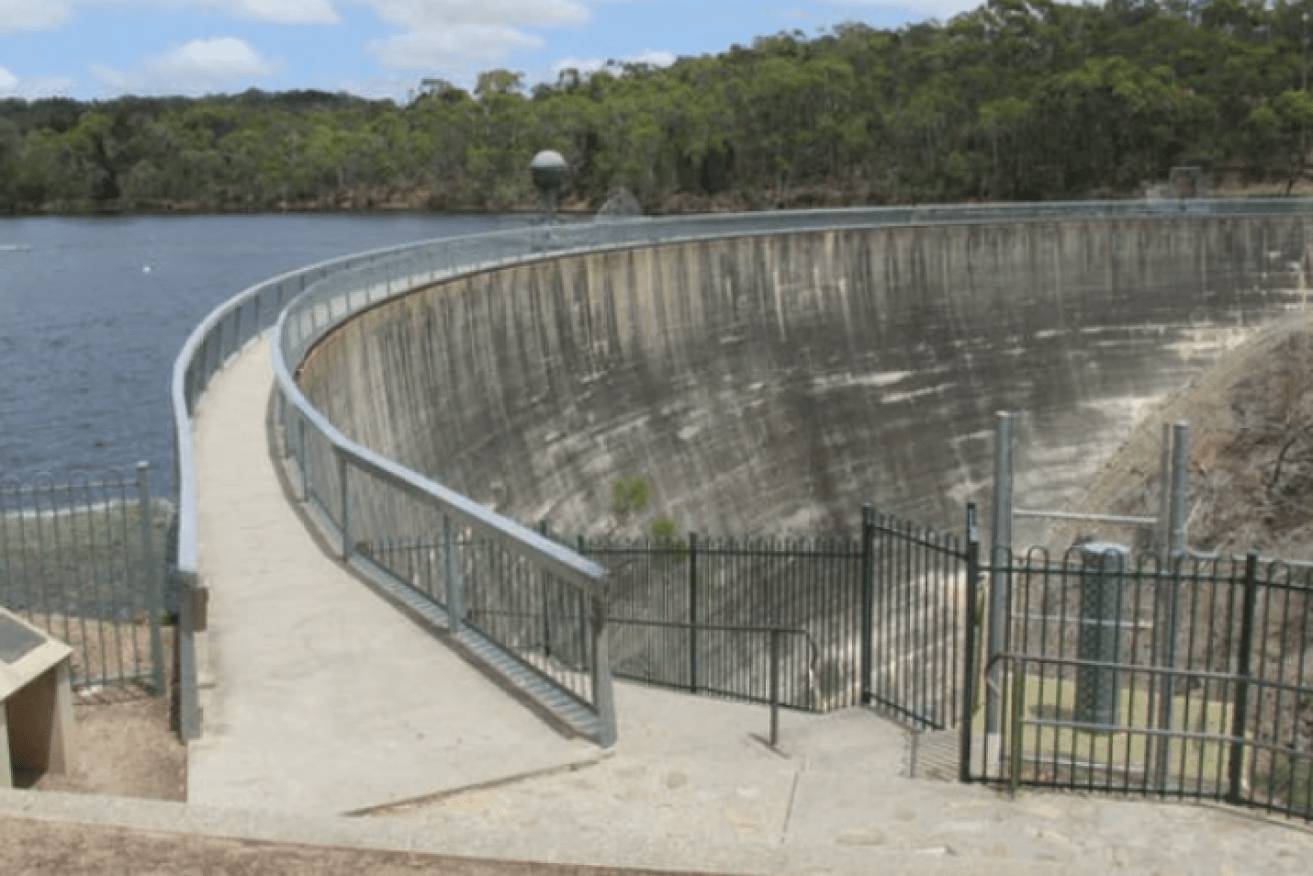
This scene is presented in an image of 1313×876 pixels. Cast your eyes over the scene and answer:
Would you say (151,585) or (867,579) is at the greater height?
(151,585)

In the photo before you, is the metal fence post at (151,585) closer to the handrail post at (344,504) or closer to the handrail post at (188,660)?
the handrail post at (188,660)

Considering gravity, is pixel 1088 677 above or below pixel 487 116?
below

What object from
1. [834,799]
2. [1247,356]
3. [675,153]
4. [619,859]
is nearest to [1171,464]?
[834,799]

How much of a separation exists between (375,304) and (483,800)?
608 inches

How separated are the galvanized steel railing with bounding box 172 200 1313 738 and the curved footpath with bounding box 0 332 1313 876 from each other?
0.61m

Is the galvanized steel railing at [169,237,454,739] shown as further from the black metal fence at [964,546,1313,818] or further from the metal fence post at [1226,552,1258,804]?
the metal fence post at [1226,552,1258,804]

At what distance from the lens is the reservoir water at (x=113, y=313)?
32656 mm

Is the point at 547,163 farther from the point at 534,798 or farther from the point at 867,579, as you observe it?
the point at 534,798

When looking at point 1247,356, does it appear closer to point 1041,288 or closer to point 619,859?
point 1041,288

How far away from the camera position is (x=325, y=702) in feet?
28.0

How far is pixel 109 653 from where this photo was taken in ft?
34.3

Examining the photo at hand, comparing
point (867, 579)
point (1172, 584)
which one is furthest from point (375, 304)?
point (1172, 584)

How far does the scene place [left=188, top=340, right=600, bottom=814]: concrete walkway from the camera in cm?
754

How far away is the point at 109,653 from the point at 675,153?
89330 mm
